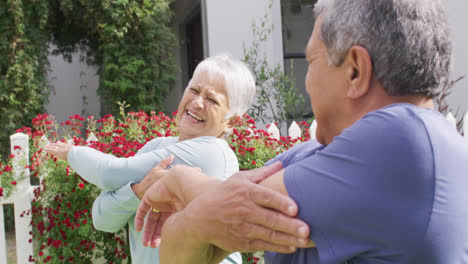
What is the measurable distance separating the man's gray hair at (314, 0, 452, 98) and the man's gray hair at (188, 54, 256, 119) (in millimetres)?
966

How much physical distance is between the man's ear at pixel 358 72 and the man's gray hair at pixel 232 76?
96 centimetres

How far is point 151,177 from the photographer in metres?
1.62

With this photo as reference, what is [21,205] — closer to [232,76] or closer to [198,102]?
[198,102]

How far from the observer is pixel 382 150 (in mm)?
781

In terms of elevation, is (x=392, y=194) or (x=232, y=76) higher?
(x=232, y=76)

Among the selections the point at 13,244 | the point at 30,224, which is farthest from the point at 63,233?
the point at 13,244

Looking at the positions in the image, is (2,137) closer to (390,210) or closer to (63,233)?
(63,233)

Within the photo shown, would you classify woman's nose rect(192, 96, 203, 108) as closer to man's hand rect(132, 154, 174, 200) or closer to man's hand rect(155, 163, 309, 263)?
man's hand rect(132, 154, 174, 200)

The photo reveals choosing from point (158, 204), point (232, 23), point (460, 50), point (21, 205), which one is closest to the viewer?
point (158, 204)

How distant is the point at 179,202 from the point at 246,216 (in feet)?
1.30

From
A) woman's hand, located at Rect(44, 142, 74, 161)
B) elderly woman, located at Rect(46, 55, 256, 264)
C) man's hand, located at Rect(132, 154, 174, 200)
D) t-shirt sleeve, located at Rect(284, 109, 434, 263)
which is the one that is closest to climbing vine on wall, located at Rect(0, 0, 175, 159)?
woman's hand, located at Rect(44, 142, 74, 161)

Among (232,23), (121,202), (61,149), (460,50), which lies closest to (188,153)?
(121,202)

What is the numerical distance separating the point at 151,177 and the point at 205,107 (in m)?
0.44

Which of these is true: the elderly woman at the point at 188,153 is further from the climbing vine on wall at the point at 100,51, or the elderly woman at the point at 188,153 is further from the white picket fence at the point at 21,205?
the climbing vine on wall at the point at 100,51
